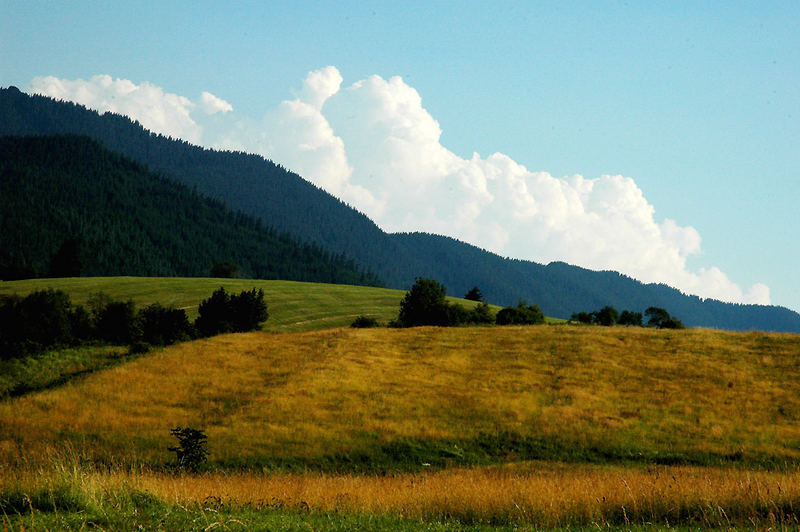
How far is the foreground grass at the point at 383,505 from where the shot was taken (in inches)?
408

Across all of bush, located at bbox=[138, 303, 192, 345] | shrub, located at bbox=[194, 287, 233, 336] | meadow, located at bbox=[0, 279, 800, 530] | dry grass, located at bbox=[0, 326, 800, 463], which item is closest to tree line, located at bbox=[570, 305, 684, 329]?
meadow, located at bbox=[0, 279, 800, 530]

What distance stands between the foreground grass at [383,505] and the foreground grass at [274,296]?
9541 centimetres

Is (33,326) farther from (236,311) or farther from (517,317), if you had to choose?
(517,317)

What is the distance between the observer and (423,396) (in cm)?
4047

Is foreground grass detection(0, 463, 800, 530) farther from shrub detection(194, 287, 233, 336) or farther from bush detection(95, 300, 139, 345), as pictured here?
shrub detection(194, 287, 233, 336)

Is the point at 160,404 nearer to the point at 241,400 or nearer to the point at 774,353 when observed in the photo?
the point at 241,400

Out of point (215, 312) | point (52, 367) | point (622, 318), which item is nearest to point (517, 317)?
point (622, 318)

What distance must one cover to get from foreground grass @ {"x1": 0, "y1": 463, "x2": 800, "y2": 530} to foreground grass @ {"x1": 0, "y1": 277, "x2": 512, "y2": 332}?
9541 cm

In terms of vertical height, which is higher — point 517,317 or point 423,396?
point 517,317

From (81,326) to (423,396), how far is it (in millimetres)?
51326

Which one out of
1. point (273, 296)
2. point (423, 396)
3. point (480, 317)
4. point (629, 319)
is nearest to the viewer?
point (423, 396)

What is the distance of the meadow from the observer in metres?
12.5

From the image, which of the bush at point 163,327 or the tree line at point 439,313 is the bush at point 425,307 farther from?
the bush at point 163,327

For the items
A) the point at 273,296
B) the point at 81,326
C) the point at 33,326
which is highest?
the point at 273,296
